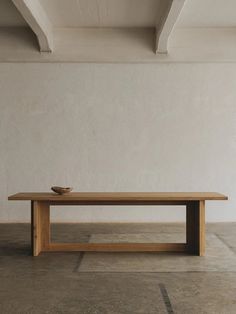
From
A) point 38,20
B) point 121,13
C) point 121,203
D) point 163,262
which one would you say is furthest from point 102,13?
point 163,262

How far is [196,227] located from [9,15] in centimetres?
434

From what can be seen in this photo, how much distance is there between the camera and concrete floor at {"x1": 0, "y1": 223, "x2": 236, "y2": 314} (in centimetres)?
343

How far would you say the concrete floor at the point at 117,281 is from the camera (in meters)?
3.43

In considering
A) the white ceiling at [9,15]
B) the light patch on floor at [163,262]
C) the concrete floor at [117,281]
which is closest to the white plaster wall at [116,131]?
the white ceiling at [9,15]

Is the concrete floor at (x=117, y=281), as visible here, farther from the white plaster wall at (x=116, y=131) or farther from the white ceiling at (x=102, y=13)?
the white ceiling at (x=102, y=13)

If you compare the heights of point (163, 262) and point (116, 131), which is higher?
point (116, 131)

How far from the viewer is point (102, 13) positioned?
270 inches

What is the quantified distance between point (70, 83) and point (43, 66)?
54cm

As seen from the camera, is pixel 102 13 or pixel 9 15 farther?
pixel 9 15

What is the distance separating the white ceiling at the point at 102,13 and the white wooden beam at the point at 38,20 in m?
0.12

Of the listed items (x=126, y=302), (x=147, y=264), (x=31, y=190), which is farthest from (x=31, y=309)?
(x=31, y=190)

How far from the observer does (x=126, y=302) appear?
139 inches

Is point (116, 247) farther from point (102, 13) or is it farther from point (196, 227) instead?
point (102, 13)

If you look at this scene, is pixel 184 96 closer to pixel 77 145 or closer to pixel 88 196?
pixel 77 145
